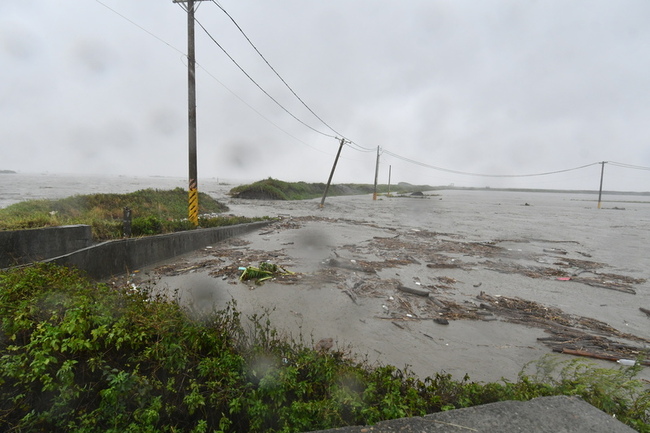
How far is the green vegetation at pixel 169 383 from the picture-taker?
7.95 feet

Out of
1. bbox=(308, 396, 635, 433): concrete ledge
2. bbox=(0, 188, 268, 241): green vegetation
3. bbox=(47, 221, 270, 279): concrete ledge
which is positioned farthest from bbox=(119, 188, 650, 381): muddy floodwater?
bbox=(308, 396, 635, 433): concrete ledge

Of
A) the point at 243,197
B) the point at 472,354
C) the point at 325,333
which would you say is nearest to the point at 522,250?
the point at 472,354

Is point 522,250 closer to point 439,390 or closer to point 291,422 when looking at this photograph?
point 439,390

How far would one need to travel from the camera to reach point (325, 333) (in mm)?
5715

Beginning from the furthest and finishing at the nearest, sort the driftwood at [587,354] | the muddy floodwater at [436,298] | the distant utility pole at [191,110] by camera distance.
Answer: the distant utility pole at [191,110], the muddy floodwater at [436,298], the driftwood at [587,354]

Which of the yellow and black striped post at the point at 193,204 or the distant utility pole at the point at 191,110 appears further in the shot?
the yellow and black striped post at the point at 193,204

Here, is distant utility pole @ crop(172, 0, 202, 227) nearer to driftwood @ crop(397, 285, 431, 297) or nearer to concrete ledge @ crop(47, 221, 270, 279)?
concrete ledge @ crop(47, 221, 270, 279)

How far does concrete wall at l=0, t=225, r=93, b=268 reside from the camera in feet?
21.2

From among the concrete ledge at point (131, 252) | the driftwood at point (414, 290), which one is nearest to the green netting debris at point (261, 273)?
the concrete ledge at point (131, 252)

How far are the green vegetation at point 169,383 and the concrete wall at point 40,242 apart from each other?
4202mm

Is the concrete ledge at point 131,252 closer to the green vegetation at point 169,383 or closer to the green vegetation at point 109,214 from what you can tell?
the green vegetation at point 109,214

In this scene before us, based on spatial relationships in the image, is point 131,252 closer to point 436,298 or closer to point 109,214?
point 109,214

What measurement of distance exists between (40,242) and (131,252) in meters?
2.08

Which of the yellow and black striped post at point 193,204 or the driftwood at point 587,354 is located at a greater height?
the yellow and black striped post at point 193,204
